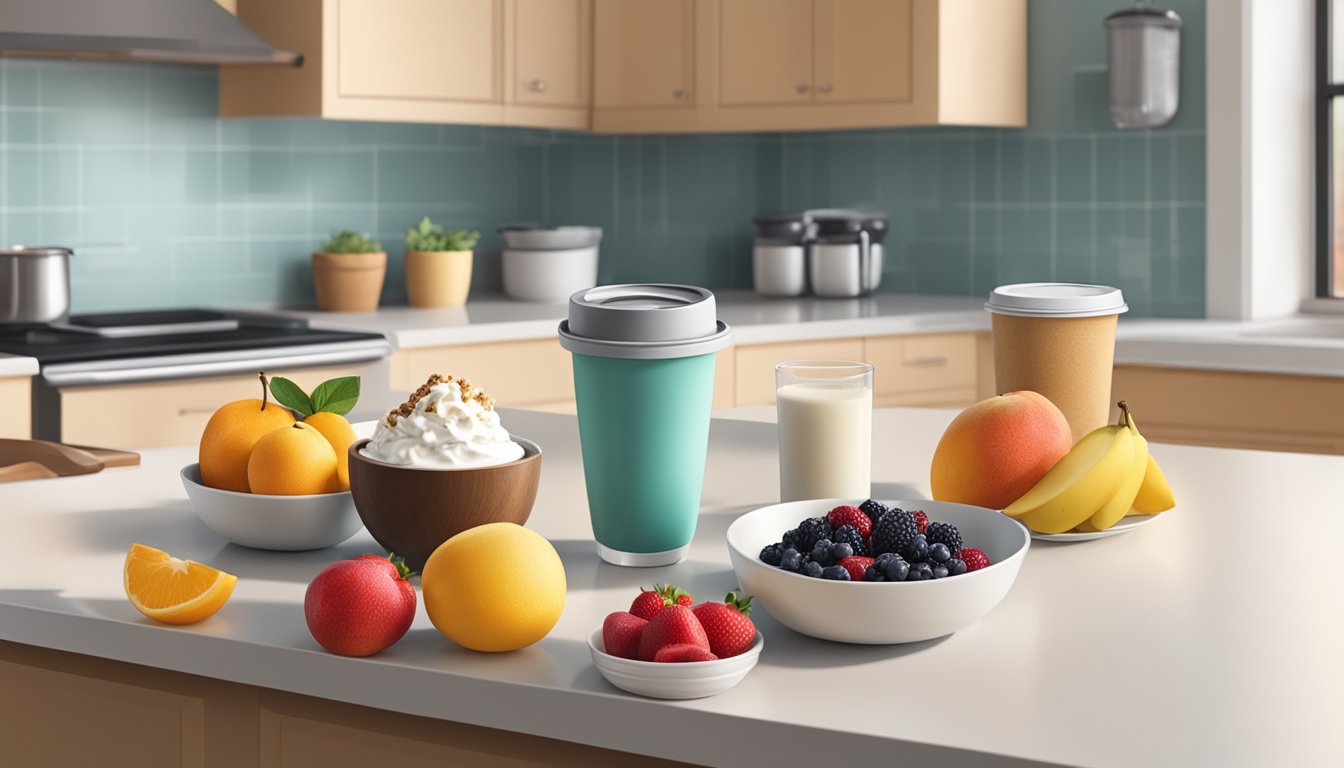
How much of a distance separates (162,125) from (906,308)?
2042mm

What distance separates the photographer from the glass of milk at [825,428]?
4.96 ft

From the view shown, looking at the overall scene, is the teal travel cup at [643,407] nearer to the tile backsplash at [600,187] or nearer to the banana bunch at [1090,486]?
the banana bunch at [1090,486]

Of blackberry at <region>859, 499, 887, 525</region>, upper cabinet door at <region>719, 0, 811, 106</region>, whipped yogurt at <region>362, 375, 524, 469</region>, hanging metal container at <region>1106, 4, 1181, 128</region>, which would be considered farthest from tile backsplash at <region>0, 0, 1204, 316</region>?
blackberry at <region>859, 499, 887, 525</region>

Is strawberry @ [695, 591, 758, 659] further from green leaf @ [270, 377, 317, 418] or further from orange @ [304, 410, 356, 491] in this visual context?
green leaf @ [270, 377, 317, 418]

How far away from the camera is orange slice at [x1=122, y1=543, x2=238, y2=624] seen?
1167 millimetres

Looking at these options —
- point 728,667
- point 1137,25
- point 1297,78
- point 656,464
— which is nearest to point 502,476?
point 656,464

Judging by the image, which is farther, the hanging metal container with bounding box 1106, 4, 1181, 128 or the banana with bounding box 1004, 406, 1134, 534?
the hanging metal container with bounding box 1106, 4, 1181, 128

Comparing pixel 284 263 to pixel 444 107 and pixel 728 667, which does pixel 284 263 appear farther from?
pixel 728 667

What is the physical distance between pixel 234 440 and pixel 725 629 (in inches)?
23.1

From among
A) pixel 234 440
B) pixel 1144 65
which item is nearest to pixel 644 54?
pixel 1144 65

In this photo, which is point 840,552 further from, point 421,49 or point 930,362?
point 421,49

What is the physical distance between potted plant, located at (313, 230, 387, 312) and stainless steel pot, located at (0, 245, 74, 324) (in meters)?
0.76

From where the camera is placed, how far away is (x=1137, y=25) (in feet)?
13.1

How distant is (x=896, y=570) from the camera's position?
44.0 inches
